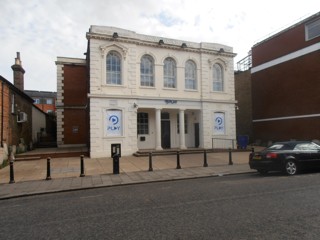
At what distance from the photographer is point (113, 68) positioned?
1956cm

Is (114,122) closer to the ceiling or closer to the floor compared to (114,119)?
closer to the floor

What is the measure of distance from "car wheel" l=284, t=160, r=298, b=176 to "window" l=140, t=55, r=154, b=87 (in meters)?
12.4

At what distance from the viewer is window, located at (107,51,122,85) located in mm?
19422

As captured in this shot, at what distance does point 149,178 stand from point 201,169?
316cm

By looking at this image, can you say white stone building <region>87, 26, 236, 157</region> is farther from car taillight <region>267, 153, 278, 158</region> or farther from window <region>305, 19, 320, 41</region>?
car taillight <region>267, 153, 278, 158</region>

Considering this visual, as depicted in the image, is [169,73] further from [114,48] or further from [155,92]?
[114,48]

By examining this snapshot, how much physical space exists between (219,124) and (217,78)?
13.3 feet

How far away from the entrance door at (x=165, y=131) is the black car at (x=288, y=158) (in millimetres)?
10945

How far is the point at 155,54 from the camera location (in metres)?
20.9

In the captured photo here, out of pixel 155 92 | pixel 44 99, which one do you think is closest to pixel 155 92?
pixel 155 92

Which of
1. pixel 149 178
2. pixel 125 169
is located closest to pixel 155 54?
pixel 125 169

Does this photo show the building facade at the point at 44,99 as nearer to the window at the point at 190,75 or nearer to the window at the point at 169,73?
the window at the point at 169,73

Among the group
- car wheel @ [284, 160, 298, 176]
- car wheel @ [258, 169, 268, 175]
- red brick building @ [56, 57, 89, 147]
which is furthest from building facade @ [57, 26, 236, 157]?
car wheel @ [284, 160, 298, 176]

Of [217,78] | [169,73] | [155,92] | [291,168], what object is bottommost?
[291,168]
